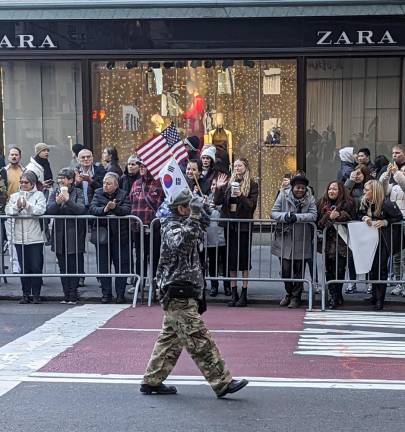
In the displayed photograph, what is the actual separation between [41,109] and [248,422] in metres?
11.2

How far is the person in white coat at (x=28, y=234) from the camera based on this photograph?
34.8 feet

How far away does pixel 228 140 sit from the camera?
15.4 m

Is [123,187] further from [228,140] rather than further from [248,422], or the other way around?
[248,422]

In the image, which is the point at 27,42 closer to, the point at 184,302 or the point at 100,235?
the point at 100,235

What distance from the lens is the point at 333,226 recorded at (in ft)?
33.6

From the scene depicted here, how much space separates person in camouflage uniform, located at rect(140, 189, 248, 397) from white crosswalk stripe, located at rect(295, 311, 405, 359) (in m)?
1.69

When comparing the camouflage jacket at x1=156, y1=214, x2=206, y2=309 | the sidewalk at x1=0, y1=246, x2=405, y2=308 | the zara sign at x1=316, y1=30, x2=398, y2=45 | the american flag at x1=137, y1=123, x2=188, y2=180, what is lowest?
the sidewalk at x1=0, y1=246, x2=405, y2=308

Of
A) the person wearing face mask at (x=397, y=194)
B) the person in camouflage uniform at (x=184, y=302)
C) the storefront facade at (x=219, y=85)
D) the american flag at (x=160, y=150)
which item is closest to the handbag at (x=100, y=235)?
the american flag at (x=160, y=150)

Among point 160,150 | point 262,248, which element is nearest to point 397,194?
point 262,248

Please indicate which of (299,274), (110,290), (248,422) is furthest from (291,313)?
(248,422)

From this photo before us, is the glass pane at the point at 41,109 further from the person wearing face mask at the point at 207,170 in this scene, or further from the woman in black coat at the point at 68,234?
the person wearing face mask at the point at 207,170

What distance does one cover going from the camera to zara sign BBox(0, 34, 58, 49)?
14.8m

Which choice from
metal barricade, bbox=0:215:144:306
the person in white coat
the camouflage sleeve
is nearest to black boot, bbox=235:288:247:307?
metal barricade, bbox=0:215:144:306

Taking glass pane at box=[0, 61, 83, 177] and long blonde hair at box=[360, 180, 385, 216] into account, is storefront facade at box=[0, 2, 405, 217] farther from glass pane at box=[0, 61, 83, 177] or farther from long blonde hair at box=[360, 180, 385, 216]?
long blonde hair at box=[360, 180, 385, 216]
